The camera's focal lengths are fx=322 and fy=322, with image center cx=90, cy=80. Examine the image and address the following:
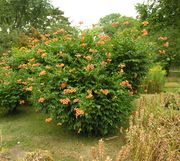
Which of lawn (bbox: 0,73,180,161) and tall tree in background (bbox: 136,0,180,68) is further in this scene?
tall tree in background (bbox: 136,0,180,68)

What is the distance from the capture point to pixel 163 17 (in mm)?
18562

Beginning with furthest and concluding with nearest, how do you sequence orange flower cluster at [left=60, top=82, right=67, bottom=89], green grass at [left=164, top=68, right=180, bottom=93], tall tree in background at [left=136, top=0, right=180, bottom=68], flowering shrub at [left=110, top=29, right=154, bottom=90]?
1. tall tree in background at [left=136, top=0, right=180, bottom=68]
2. green grass at [left=164, top=68, right=180, bottom=93]
3. flowering shrub at [left=110, top=29, right=154, bottom=90]
4. orange flower cluster at [left=60, top=82, right=67, bottom=89]

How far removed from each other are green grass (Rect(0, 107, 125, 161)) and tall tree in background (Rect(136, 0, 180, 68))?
11458mm

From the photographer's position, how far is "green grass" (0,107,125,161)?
213 inches

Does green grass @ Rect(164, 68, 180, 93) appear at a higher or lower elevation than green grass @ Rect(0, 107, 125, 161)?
higher

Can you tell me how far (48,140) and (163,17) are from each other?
1435cm

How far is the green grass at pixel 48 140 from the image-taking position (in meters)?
5.42

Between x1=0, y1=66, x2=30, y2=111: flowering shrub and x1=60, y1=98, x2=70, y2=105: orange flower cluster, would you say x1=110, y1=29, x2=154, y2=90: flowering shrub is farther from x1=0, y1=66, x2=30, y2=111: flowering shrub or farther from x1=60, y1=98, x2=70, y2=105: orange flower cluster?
x1=0, y1=66, x2=30, y2=111: flowering shrub

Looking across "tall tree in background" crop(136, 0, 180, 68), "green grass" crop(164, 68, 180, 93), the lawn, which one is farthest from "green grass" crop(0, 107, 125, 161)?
"tall tree in background" crop(136, 0, 180, 68)

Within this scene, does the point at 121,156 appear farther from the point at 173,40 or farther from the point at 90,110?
the point at 173,40

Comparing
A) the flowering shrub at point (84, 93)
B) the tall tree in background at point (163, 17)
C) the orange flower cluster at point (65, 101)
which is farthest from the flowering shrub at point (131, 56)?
the tall tree in background at point (163, 17)

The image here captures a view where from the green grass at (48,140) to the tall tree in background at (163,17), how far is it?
11.5 meters

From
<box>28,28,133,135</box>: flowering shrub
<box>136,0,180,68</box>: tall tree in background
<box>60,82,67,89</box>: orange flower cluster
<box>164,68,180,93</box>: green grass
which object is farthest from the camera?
<box>136,0,180,68</box>: tall tree in background

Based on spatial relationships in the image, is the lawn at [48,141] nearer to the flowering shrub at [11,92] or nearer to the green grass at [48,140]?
the green grass at [48,140]
